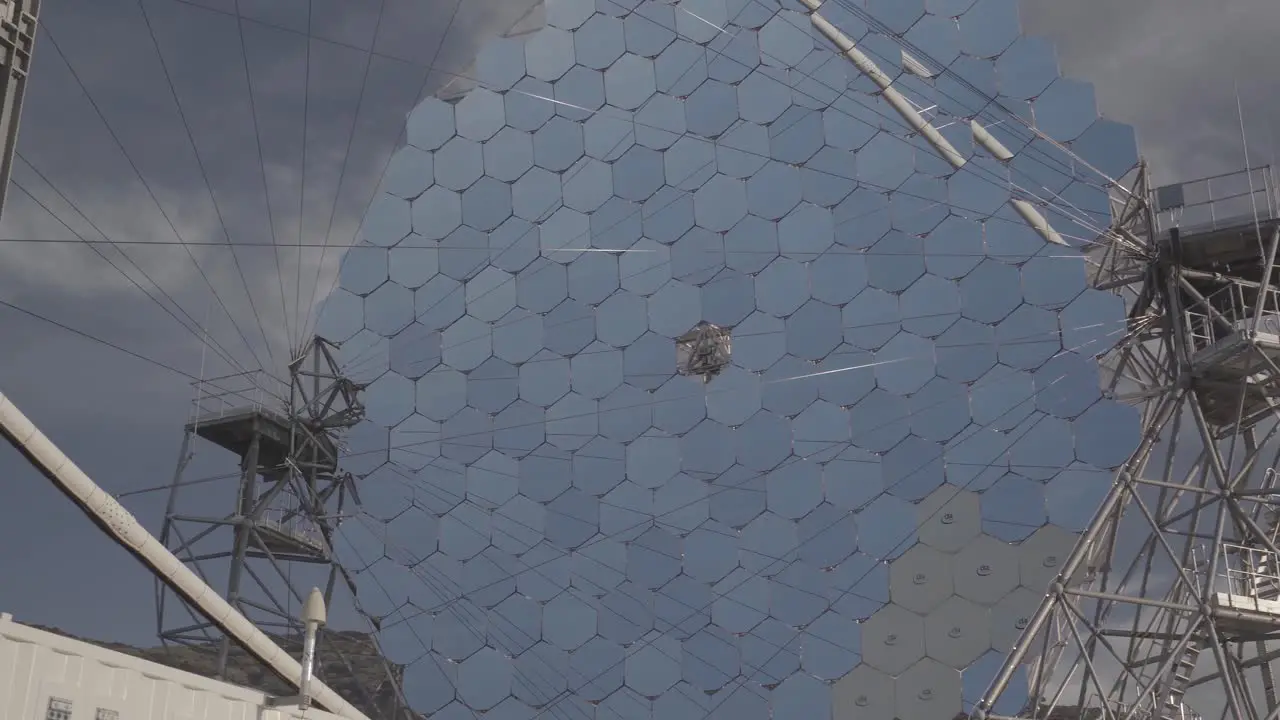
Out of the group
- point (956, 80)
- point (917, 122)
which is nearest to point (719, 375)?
point (917, 122)

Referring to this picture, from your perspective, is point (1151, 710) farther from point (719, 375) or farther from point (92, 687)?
point (92, 687)

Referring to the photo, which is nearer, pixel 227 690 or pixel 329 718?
pixel 227 690

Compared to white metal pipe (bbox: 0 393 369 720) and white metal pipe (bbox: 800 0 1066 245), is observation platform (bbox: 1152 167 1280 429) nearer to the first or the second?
white metal pipe (bbox: 800 0 1066 245)

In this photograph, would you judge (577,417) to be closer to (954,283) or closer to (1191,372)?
(954,283)

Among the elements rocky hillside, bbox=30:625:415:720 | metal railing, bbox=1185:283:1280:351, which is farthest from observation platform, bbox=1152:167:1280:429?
rocky hillside, bbox=30:625:415:720

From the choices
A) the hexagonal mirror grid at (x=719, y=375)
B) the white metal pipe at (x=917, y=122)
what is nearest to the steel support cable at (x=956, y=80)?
the hexagonal mirror grid at (x=719, y=375)

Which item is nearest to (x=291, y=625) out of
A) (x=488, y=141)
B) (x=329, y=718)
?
(x=488, y=141)
